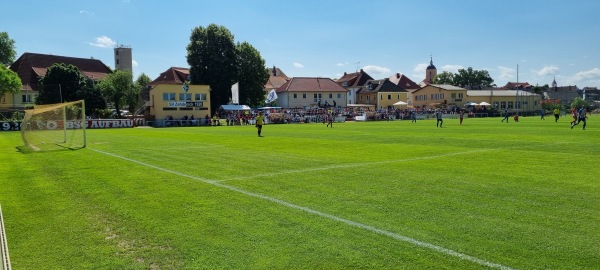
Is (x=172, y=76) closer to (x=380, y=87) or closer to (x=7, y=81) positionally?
(x=7, y=81)

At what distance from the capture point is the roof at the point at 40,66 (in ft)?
273

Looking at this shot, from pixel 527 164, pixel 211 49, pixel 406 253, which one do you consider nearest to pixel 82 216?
pixel 406 253

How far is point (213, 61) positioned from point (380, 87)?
Result: 44.6 m

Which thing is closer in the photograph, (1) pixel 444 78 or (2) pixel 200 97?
(2) pixel 200 97

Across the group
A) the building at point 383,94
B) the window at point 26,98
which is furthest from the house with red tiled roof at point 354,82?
the window at point 26,98

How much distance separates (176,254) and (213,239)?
2.05 feet

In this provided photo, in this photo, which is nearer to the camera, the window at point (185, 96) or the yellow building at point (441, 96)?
the window at point (185, 96)

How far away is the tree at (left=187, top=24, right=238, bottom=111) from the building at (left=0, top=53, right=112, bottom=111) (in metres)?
28.3

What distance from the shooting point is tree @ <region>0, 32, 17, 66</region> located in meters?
79.5

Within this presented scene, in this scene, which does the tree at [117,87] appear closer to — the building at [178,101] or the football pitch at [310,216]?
the building at [178,101]

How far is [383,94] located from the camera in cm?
10000

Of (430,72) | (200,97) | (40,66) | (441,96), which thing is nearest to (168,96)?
→ (200,97)

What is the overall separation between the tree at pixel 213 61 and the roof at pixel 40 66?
2916cm

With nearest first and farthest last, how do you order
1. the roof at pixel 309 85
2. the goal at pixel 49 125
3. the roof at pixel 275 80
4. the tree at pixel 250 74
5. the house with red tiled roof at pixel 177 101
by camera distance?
the goal at pixel 49 125 < the house with red tiled roof at pixel 177 101 < the tree at pixel 250 74 < the roof at pixel 309 85 < the roof at pixel 275 80
